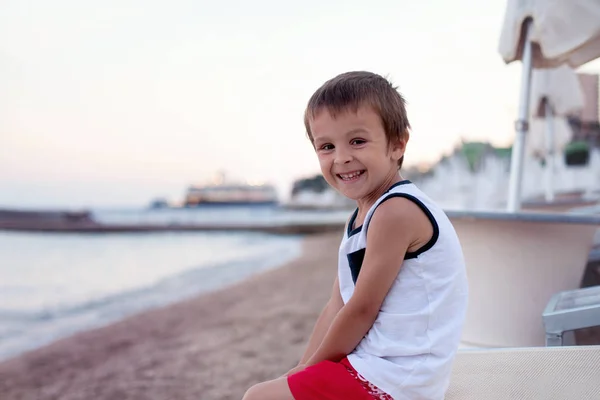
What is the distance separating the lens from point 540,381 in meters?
1.24

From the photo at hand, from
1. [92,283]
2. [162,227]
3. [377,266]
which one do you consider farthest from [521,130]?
[162,227]

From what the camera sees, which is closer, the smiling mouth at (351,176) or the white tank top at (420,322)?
the white tank top at (420,322)

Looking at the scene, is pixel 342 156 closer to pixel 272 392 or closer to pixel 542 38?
pixel 272 392

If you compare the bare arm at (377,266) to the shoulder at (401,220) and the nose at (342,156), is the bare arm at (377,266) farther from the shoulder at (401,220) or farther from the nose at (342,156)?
the nose at (342,156)

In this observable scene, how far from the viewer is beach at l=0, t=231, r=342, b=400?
3480 millimetres

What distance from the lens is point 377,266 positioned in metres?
1.02

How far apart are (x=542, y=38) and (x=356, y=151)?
6.91ft

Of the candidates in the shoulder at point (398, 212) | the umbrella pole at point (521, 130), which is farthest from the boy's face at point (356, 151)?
the umbrella pole at point (521, 130)

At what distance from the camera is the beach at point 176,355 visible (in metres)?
3.48

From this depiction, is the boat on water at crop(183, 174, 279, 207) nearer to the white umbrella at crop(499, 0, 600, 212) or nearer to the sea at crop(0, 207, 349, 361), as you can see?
the sea at crop(0, 207, 349, 361)

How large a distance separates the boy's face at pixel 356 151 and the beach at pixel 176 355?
2.40m

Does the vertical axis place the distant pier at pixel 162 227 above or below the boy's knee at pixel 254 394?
below

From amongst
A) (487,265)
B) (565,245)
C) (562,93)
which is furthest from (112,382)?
(562,93)

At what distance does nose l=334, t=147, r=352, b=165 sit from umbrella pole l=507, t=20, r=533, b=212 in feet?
7.24
